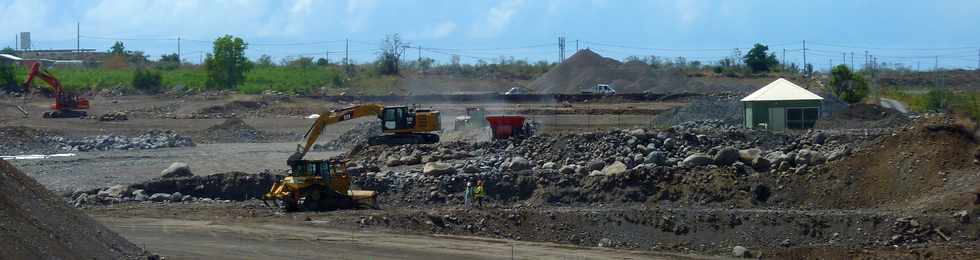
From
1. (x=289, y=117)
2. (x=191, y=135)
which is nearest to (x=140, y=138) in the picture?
(x=191, y=135)

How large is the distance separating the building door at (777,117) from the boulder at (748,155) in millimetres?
11951

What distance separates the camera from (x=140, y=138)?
5547 centimetres

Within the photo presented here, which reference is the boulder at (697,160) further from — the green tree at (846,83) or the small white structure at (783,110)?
the green tree at (846,83)

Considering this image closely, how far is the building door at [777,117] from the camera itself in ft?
147

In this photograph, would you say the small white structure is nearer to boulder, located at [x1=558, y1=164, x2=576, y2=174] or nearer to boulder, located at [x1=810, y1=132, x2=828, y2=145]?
boulder, located at [x1=810, y1=132, x2=828, y2=145]

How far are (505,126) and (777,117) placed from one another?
9.70 metres

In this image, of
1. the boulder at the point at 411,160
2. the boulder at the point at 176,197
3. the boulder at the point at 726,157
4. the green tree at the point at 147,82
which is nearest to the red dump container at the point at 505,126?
the boulder at the point at 411,160

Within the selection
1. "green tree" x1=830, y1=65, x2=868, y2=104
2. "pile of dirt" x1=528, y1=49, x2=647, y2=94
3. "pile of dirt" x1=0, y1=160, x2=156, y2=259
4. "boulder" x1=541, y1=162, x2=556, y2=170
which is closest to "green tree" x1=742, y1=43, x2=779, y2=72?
"pile of dirt" x1=528, y1=49, x2=647, y2=94

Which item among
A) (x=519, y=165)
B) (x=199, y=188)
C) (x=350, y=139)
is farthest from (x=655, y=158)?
(x=350, y=139)

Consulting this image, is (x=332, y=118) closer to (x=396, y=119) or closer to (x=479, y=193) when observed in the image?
(x=396, y=119)

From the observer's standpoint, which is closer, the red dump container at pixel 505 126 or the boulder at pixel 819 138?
the boulder at pixel 819 138

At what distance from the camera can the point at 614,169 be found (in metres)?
32.1

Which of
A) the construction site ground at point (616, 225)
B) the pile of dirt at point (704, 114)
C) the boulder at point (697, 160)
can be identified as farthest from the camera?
the pile of dirt at point (704, 114)

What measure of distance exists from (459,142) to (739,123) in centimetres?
1214
